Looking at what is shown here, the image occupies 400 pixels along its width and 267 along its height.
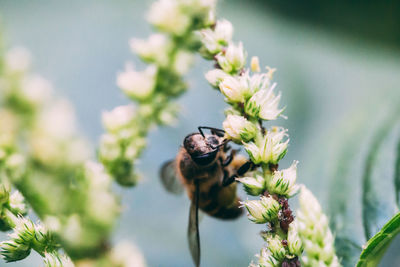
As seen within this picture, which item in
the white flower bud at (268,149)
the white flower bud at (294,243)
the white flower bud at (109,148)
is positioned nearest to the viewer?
the white flower bud at (294,243)

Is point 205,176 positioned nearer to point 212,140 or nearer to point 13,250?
point 212,140

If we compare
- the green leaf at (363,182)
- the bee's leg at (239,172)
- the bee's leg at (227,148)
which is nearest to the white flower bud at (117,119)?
the bee's leg at (239,172)

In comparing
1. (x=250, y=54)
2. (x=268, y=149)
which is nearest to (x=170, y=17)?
(x=268, y=149)

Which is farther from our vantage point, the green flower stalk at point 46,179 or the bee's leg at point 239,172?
the bee's leg at point 239,172

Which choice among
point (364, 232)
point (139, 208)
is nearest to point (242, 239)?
point (139, 208)

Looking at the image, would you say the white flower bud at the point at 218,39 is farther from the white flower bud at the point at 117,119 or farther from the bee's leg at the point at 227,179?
the bee's leg at the point at 227,179

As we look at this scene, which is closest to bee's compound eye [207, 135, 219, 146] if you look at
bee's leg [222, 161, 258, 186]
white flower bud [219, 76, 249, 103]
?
bee's leg [222, 161, 258, 186]

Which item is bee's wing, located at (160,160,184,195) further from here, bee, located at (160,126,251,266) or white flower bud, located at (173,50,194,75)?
white flower bud, located at (173,50,194,75)

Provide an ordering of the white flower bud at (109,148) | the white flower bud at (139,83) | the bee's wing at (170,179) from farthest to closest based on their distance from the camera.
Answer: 1. the bee's wing at (170,179)
2. the white flower bud at (139,83)
3. the white flower bud at (109,148)
